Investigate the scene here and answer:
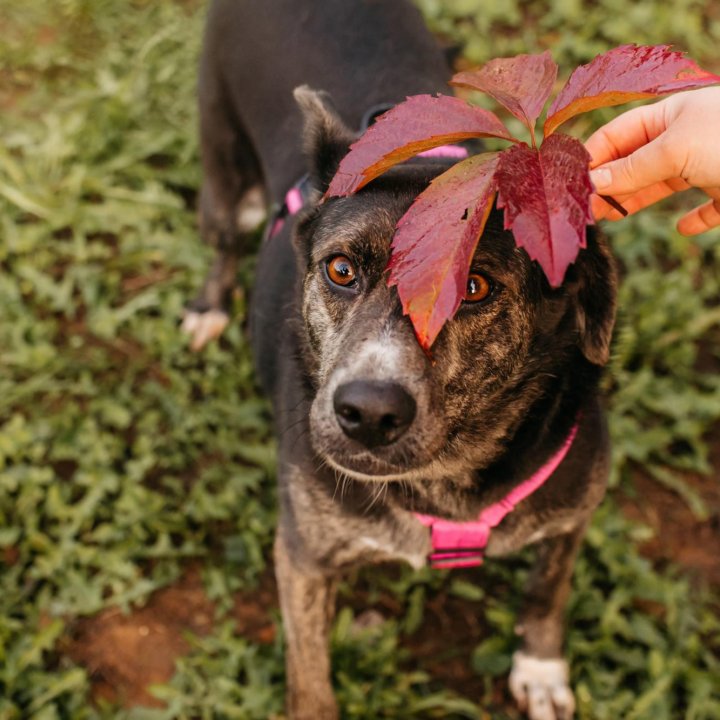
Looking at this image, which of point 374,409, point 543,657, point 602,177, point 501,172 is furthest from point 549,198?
point 543,657

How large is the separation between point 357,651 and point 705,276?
2802 mm

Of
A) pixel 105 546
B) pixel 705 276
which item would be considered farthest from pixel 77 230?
pixel 705 276

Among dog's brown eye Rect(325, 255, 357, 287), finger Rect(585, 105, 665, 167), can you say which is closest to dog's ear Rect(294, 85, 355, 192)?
dog's brown eye Rect(325, 255, 357, 287)

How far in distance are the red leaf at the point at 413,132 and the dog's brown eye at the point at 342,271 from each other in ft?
1.95

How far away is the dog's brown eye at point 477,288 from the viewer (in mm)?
2010

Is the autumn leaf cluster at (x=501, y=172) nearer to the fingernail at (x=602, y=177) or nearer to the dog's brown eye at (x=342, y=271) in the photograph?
the fingernail at (x=602, y=177)

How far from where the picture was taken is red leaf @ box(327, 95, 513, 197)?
59.7 inches

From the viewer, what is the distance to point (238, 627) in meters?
3.33

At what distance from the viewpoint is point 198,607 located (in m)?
3.37

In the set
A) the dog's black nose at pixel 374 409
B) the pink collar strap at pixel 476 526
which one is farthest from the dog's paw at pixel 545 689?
the dog's black nose at pixel 374 409

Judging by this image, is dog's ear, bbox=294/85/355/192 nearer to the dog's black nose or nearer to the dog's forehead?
the dog's forehead

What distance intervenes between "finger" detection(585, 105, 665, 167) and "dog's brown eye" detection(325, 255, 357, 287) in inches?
27.3

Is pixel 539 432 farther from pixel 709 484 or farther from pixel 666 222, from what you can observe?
pixel 666 222

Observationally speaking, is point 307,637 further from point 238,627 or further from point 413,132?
point 413,132
